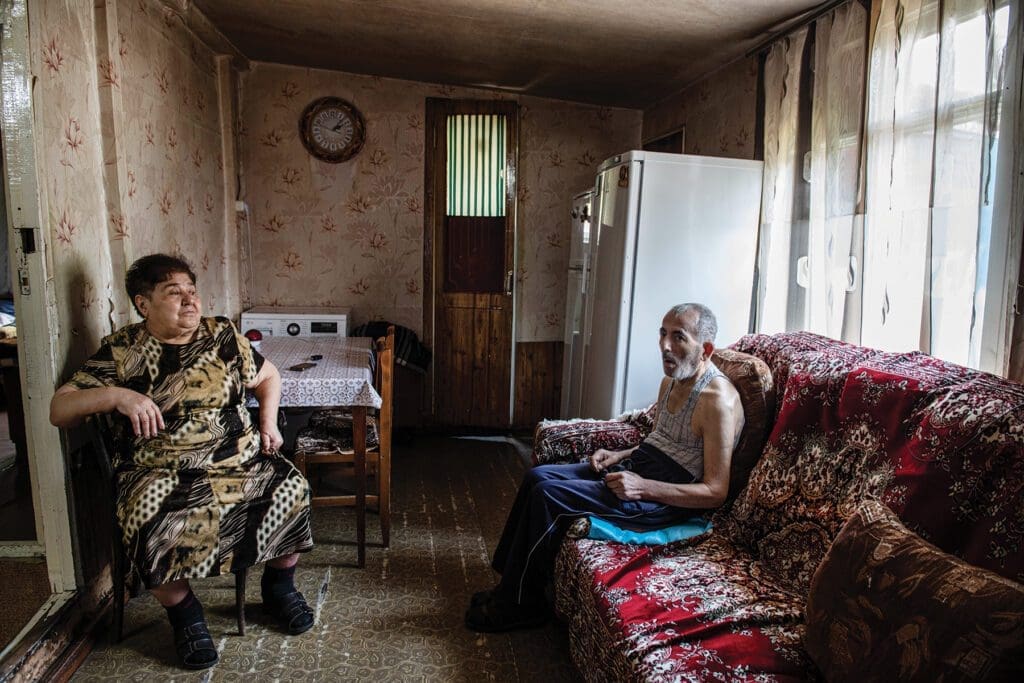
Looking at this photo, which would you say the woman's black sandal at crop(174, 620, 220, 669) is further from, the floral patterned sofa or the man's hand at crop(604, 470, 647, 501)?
the man's hand at crop(604, 470, 647, 501)

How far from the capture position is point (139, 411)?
1834mm

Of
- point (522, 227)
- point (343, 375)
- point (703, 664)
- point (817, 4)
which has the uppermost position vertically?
point (817, 4)

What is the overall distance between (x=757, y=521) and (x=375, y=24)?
2709 millimetres

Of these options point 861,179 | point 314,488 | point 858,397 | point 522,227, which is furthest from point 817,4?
point 314,488

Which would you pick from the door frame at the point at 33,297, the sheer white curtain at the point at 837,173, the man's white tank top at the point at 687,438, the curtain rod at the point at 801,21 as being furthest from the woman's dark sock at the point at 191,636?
the curtain rod at the point at 801,21

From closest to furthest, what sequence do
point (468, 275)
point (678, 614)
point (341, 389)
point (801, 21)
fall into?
point (678, 614) < point (341, 389) < point (801, 21) < point (468, 275)

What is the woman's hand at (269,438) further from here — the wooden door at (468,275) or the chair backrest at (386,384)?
the wooden door at (468,275)

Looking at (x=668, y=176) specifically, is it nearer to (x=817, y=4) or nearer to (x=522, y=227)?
(x=817, y=4)

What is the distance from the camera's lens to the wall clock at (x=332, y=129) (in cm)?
395

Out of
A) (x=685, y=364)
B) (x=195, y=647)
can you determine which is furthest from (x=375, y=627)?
(x=685, y=364)

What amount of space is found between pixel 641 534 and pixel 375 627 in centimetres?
96

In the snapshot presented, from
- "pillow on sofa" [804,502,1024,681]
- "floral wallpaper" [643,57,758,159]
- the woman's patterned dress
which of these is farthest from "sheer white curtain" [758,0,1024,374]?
the woman's patterned dress

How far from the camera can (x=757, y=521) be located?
5.95 feet

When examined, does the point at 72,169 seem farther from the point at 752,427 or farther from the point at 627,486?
the point at 752,427
